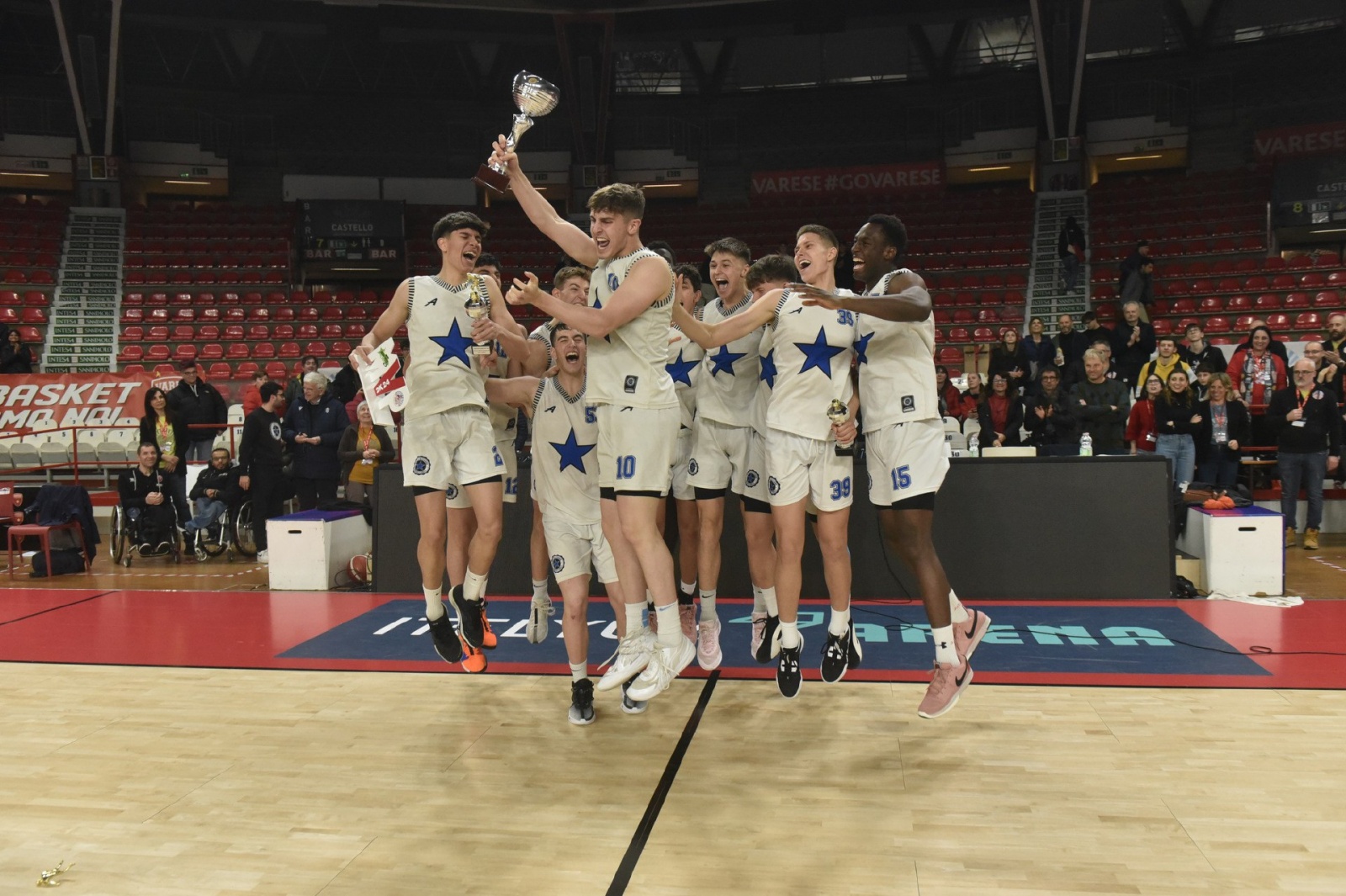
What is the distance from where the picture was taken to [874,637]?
6031mm

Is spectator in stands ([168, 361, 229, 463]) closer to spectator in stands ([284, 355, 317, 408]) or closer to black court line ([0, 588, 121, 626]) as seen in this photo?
spectator in stands ([284, 355, 317, 408])

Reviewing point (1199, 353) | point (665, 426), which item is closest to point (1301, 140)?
point (1199, 353)

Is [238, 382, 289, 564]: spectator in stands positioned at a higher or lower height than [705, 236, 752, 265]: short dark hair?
lower

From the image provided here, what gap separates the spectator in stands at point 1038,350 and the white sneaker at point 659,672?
880 cm

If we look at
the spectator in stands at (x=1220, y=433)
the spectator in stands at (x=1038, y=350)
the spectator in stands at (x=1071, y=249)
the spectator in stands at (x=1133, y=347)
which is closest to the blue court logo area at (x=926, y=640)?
the spectator in stands at (x=1220, y=433)

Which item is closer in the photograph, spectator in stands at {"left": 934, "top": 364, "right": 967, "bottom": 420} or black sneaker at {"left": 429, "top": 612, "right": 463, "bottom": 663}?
black sneaker at {"left": 429, "top": 612, "right": 463, "bottom": 663}

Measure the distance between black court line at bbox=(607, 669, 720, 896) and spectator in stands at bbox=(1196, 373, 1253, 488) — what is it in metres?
6.90

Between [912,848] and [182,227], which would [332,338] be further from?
[912,848]

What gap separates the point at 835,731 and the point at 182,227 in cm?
2262

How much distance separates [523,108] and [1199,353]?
960 centimetres

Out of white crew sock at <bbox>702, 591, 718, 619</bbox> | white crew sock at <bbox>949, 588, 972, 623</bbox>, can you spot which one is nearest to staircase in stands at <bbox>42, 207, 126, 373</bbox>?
white crew sock at <bbox>702, 591, 718, 619</bbox>

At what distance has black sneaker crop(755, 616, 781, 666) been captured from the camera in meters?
5.09

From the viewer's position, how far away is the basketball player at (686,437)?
5.41 metres

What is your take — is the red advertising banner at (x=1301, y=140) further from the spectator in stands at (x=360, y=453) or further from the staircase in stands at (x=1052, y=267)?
the spectator in stands at (x=360, y=453)
